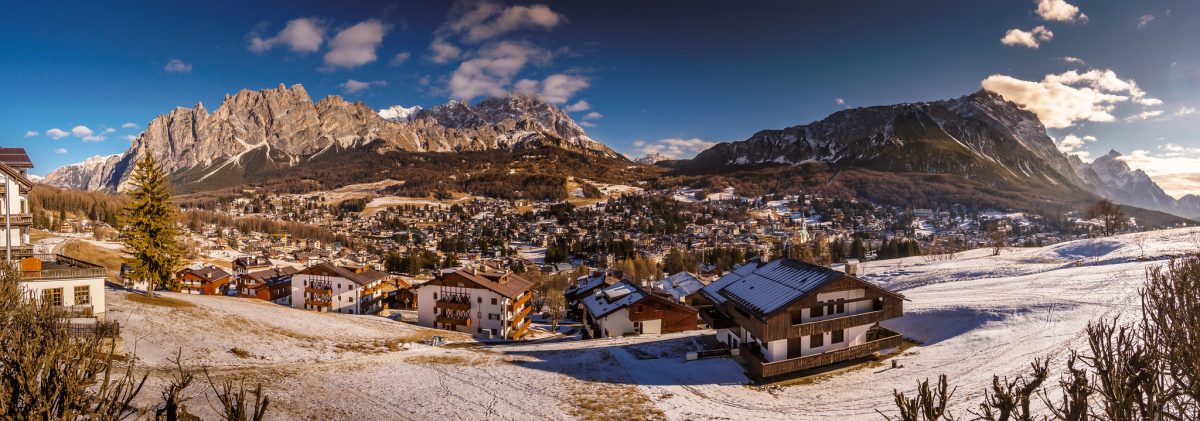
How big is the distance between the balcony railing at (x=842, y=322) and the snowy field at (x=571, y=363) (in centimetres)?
287

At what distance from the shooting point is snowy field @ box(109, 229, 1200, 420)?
25438mm

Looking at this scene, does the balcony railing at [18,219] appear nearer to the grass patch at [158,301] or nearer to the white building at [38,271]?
the white building at [38,271]

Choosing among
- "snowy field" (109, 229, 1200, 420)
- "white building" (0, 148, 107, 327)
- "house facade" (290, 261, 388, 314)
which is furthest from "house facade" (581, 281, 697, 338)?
"house facade" (290, 261, 388, 314)

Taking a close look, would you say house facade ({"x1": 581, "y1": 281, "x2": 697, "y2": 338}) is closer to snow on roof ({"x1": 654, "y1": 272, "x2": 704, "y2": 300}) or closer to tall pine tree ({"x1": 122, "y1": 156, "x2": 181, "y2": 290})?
snow on roof ({"x1": 654, "y1": 272, "x2": 704, "y2": 300})

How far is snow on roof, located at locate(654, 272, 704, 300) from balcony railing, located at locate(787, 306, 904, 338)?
42245 millimetres

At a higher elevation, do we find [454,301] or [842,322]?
[842,322]

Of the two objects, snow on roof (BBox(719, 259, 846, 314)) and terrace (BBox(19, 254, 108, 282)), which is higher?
terrace (BBox(19, 254, 108, 282))

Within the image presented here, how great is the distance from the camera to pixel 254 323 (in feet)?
128

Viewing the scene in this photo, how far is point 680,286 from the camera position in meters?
84.8

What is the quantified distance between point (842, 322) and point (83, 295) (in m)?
48.1

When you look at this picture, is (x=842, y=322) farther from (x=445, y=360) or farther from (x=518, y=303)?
(x=518, y=303)

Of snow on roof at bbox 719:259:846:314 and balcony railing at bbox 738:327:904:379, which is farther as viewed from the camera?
snow on roof at bbox 719:259:846:314

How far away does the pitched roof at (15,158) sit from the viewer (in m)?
37.3

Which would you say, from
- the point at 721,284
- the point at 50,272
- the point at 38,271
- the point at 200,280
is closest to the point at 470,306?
the point at 721,284
